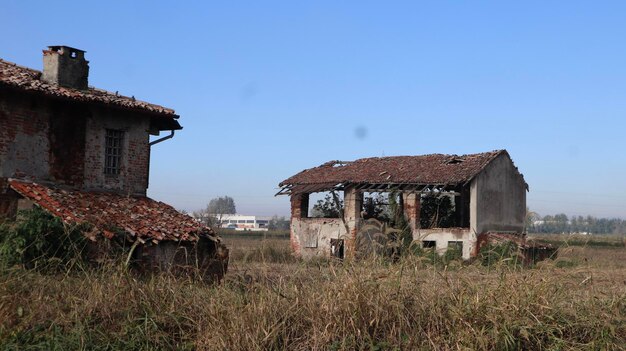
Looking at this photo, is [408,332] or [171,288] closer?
[408,332]

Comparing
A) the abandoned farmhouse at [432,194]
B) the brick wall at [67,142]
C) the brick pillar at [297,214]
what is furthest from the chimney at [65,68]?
the brick pillar at [297,214]

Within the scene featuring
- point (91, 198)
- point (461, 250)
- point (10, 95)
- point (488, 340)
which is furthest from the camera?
point (461, 250)

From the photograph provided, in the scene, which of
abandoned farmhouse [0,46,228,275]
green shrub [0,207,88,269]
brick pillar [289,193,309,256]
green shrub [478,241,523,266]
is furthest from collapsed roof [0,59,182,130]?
brick pillar [289,193,309,256]

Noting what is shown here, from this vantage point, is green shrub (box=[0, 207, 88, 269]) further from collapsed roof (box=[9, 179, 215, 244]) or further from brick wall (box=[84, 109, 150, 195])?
brick wall (box=[84, 109, 150, 195])

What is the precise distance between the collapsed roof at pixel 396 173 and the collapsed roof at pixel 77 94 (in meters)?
12.3

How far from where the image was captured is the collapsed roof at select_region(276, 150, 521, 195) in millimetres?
29281

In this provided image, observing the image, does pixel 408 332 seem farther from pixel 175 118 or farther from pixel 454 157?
pixel 454 157

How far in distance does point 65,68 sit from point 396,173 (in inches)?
653

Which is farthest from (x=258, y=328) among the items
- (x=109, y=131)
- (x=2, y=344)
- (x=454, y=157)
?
(x=454, y=157)

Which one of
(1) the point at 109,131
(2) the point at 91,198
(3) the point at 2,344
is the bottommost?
(3) the point at 2,344

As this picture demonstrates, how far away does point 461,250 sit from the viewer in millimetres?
28703

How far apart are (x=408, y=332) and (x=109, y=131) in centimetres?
1419

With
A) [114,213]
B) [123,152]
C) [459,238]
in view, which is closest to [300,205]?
[459,238]

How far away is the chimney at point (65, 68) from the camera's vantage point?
61.2 feet
